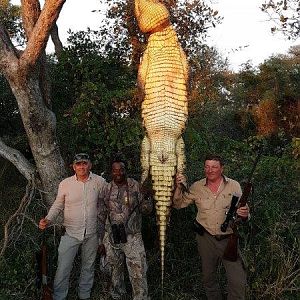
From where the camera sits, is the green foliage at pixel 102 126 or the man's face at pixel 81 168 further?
the green foliage at pixel 102 126

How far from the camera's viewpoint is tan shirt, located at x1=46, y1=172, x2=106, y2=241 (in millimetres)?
5359

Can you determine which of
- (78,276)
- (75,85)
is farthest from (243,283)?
(75,85)

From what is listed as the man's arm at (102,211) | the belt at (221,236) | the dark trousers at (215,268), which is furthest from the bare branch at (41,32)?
the belt at (221,236)

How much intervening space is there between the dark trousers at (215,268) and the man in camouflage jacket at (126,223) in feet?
1.96

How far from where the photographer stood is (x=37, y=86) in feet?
20.1

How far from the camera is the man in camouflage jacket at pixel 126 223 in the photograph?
201 inches

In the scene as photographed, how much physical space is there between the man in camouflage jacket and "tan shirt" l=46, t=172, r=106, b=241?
14 cm

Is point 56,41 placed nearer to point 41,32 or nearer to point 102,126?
point 102,126

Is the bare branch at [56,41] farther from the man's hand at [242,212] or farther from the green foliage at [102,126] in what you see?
the man's hand at [242,212]

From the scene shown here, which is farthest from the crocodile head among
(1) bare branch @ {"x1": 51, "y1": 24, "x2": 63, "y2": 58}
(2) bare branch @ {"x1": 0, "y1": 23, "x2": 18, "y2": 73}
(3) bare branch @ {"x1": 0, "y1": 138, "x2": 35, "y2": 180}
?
(1) bare branch @ {"x1": 51, "y1": 24, "x2": 63, "y2": 58}

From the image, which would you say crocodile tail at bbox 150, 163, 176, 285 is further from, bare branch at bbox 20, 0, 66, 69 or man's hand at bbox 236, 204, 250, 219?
bare branch at bbox 20, 0, 66, 69

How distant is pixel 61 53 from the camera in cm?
1059

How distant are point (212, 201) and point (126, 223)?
864 mm

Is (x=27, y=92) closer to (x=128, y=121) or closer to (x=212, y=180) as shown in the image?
(x=128, y=121)
